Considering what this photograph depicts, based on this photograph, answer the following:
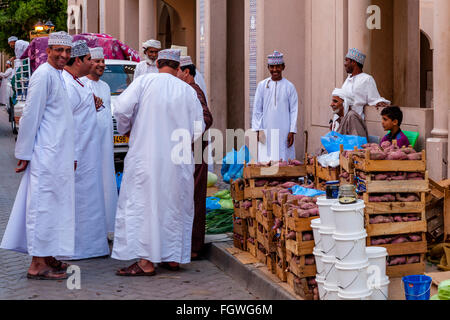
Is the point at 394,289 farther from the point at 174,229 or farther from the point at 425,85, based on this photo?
the point at 425,85

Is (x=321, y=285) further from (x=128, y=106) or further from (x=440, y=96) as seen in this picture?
(x=440, y=96)

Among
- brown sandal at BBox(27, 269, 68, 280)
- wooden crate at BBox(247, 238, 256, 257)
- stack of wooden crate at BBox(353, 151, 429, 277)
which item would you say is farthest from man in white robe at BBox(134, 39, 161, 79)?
stack of wooden crate at BBox(353, 151, 429, 277)

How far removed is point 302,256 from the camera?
236 inches

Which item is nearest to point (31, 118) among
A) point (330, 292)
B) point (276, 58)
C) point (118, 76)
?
point (330, 292)

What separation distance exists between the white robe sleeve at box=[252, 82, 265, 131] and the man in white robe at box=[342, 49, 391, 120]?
74.6 inches

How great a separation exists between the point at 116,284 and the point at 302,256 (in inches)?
69.9

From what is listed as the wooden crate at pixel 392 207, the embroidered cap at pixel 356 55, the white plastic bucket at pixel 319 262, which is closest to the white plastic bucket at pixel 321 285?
the white plastic bucket at pixel 319 262

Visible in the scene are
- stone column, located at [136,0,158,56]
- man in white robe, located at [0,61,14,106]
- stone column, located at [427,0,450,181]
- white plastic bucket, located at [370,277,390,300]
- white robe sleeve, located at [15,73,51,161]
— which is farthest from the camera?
man in white robe, located at [0,61,14,106]

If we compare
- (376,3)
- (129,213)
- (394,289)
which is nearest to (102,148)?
(129,213)

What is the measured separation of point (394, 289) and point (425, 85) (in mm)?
13705

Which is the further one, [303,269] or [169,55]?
[169,55]

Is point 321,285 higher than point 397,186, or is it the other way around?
point 397,186

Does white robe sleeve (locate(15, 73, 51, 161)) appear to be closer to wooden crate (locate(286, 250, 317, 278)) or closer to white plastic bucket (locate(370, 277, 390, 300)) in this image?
wooden crate (locate(286, 250, 317, 278))

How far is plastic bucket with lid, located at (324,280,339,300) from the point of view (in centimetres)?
559
